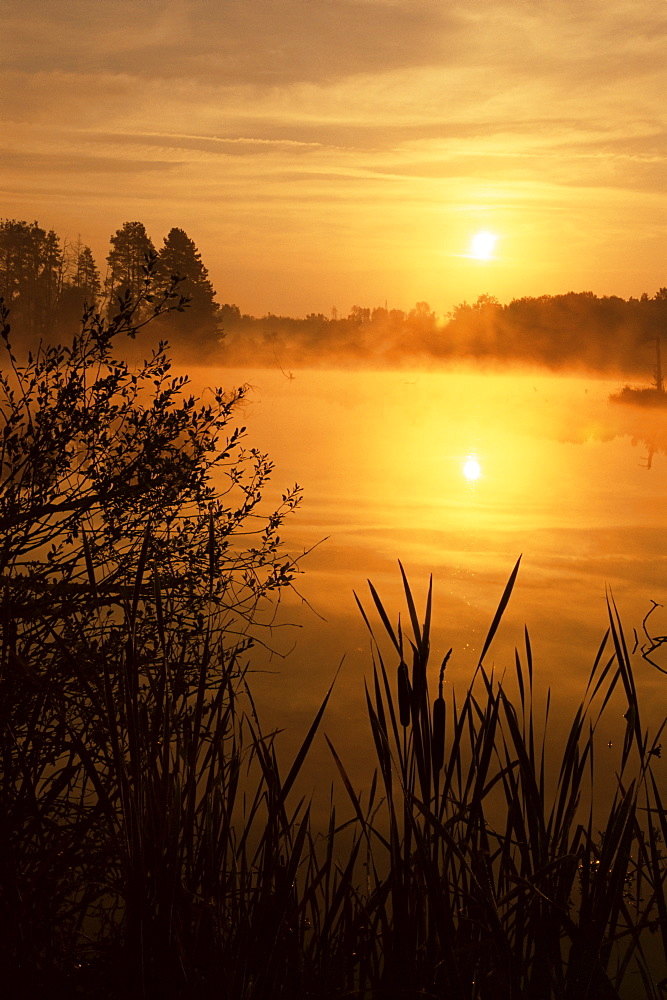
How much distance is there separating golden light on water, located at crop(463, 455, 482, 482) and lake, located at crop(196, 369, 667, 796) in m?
0.13

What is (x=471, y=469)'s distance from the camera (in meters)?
28.0

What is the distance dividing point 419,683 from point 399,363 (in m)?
45.5

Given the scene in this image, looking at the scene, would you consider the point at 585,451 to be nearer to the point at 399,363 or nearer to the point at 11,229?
the point at 399,363

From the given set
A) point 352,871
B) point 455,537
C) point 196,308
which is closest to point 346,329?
point 196,308

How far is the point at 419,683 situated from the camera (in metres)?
2.26

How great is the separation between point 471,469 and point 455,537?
895 cm

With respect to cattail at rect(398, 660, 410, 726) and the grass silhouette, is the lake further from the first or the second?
the grass silhouette

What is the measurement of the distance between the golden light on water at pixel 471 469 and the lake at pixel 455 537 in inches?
5.1

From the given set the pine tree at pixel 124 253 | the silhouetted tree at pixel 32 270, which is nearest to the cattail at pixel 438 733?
the pine tree at pixel 124 253

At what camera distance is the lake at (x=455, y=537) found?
1082 centimetres

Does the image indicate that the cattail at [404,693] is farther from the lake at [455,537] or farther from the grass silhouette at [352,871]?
the lake at [455,537]

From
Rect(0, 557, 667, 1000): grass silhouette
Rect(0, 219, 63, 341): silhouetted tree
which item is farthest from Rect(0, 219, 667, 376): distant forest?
Rect(0, 557, 667, 1000): grass silhouette

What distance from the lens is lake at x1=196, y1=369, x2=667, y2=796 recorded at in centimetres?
1082

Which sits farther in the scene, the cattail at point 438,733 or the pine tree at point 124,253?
the pine tree at point 124,253
